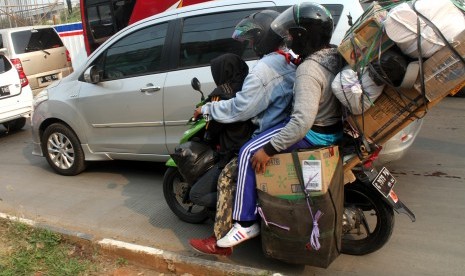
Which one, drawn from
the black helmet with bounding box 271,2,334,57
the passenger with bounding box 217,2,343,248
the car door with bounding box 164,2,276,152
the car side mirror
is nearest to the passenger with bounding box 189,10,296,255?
the passenger with bounding box 217,2,343,248

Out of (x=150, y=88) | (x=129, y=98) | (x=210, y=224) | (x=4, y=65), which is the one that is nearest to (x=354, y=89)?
(x=210, y=224)

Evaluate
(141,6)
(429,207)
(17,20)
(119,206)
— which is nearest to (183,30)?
(119,206)

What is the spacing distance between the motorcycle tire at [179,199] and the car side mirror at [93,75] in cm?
164

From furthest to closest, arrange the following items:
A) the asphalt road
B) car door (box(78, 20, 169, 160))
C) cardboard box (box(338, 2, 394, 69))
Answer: car door (box(78, 20, 169, 160)), the asphalt road, cardboard box (box(338, 2, 394, 69))

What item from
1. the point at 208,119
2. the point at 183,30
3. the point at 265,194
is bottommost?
the point at 265,194

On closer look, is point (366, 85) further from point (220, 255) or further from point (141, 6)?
point (141, 6)

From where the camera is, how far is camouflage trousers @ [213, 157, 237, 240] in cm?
321

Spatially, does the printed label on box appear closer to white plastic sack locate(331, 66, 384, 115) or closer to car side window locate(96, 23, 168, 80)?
white plastic sack locate(331, 66, 384, 115)

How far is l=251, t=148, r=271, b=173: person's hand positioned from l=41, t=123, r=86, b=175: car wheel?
3259mm

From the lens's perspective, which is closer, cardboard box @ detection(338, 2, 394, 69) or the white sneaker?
cardboard box @ detection(338, 2, 394, 69)

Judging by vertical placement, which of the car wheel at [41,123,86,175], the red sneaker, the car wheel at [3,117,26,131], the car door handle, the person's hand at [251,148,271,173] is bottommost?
the car wheel at [3,117,26,131]

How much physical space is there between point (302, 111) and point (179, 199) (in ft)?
6.25

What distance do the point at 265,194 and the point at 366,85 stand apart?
91 cm

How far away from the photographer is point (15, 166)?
6.60 m
